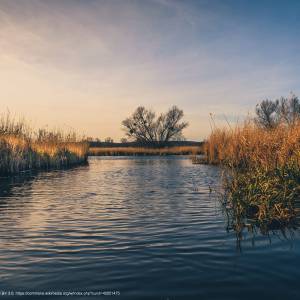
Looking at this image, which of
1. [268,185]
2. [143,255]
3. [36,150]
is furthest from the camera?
[36,150]

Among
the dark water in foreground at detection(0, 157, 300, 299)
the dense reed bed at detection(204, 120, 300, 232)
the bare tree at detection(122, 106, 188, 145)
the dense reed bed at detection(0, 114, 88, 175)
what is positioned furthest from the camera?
the bare tree at detection(122, 106, 188, 145)

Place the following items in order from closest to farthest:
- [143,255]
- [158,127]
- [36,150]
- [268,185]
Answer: [143,255]
[268,185]
[36,150]
[158,127]

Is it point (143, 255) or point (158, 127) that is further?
point (158, 127)

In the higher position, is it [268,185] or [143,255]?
[268,185]

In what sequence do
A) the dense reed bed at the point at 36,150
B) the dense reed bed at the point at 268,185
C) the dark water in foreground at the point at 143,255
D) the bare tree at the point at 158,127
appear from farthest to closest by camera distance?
the bare tree at the point at 158,127, the dense reed bed at the point at 36,150, the dense reed bed at the point at 268,185, the dark water in foreground at the point at 143,255

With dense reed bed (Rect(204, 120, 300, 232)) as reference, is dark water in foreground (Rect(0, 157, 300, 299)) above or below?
below

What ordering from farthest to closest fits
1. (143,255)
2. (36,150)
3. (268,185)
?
(36,150), (268,185), (143,255)

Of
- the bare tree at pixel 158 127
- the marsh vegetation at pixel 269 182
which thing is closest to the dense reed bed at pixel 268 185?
the marsh vegetation at pixel 269 182

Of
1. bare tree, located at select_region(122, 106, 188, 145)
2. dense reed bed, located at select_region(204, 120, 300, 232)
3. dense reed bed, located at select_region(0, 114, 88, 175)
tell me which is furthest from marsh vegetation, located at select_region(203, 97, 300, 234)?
bare tree, located at select_region(122, 106, 188, 145)

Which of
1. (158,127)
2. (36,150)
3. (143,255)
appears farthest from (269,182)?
(158,127)

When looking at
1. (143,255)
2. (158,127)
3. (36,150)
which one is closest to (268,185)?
(143,255)

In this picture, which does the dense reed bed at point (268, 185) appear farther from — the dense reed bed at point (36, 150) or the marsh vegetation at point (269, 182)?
the dense reed bed at point (36, 150)

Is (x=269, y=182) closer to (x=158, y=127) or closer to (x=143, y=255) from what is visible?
(x=143, y=255)

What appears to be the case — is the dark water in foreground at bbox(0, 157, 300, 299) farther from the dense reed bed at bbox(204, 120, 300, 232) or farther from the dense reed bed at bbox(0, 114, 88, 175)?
the dense reed bed at bbox(0, 114, 88, 175)
